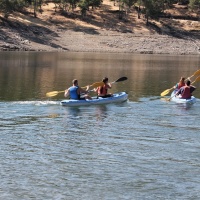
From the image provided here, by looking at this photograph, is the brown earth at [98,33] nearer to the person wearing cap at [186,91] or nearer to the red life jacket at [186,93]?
the person wearing cap at [186,91]

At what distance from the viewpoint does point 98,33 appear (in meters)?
106

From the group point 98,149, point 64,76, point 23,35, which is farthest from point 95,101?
point 23,35

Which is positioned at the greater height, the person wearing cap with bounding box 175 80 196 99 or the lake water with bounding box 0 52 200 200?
the person wearing cap with bounding box 175 80 196 99

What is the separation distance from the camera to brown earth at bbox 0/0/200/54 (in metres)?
98.1

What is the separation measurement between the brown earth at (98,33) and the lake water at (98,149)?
57673 millimetres

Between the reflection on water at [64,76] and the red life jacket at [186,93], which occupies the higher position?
the red life jacket at [186,93]

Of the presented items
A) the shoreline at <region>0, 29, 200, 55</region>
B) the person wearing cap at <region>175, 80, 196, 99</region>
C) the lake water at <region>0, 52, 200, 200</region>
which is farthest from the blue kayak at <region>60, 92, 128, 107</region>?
the shoreline at <region>0, 29, 200, 55</region>

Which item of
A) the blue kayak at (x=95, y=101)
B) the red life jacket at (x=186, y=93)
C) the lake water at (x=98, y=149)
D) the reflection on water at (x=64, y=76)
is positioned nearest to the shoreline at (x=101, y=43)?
the reflection on water at (x=64, y=76)

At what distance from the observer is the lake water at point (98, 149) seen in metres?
17.8

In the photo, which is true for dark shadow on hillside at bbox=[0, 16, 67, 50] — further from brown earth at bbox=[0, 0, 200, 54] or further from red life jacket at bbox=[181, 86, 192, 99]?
red life jacket at bbox=[181, 86, 192, 99]

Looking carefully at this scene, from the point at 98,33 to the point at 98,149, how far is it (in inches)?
3340

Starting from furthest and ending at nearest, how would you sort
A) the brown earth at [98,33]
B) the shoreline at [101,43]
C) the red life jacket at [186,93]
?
1. the brown earth at [98,33]
2. the shoreline at [101,43]
3. the red life jacket at [186,93]

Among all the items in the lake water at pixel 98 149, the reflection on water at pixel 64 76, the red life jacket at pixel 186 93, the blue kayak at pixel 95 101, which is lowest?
the lake water at pixel 98 149

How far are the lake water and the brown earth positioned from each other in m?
57.7
